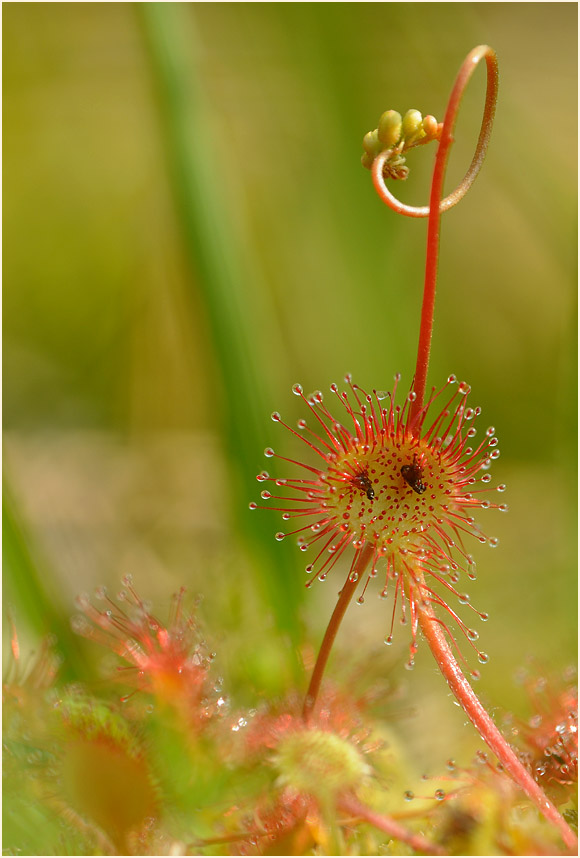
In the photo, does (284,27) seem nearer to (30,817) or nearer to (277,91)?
(277,91)

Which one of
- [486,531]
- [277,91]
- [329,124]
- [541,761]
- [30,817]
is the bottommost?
[30,817]

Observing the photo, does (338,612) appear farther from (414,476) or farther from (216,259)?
(216,259)

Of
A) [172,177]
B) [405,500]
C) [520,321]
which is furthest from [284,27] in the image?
[405,500]

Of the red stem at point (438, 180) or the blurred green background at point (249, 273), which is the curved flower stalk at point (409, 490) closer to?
the red stem at point (438, 180)

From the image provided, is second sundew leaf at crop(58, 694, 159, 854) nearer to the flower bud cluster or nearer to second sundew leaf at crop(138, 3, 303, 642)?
second sundew leaf at crop(138, 3, 303, 642)

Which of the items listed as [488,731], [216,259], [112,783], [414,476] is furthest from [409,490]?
[216,259]

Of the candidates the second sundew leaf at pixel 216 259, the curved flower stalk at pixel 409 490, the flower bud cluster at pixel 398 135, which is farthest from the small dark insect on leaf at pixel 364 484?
the second sundew leaf at pixel 216 259
